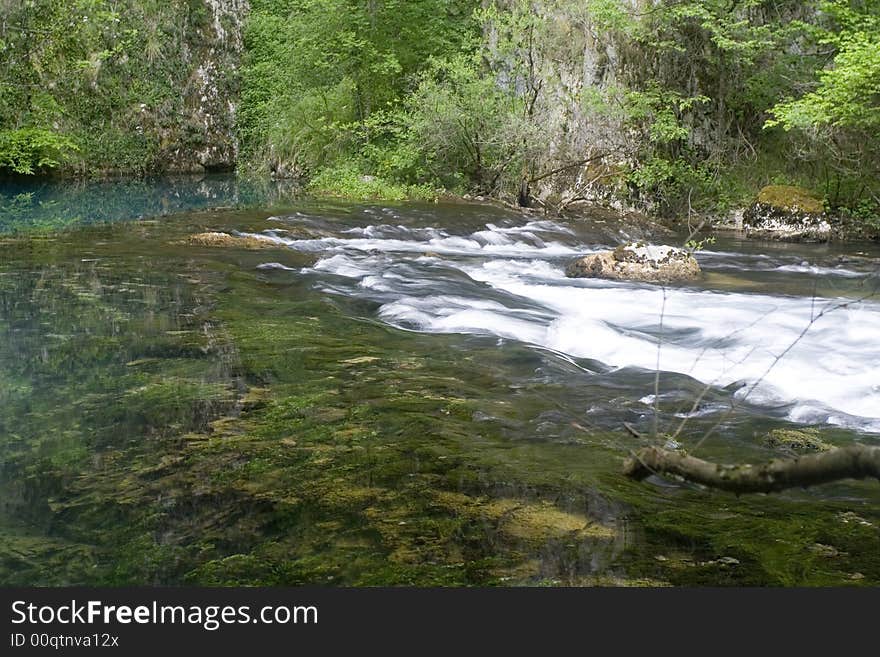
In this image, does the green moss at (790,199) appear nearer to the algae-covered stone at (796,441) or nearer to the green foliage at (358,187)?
the green foliage at (358,187)

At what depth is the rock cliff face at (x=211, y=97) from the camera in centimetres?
3006

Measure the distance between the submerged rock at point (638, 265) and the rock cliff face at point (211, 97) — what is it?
21.8m

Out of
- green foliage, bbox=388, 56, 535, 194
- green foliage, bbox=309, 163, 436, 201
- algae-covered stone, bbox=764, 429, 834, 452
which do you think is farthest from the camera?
green foliage, bbox=309, 163, 436, 201

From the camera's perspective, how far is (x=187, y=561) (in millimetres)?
3428

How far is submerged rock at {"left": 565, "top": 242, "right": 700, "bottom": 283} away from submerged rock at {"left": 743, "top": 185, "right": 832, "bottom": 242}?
6.94 meters

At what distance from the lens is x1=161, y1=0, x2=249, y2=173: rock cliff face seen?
30.1 metres

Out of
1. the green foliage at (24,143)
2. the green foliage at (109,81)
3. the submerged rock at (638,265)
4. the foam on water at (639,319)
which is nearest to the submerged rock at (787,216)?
the foam on water at (639,319)

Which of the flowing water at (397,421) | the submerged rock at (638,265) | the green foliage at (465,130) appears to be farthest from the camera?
the green foliage at (465,130)

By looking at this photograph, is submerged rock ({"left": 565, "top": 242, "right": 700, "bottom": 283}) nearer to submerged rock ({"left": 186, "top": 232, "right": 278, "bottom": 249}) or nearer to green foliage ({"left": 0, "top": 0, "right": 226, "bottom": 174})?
submerged rock ({"left": 186, "top": 232, "right": 278, "bottom": 249})

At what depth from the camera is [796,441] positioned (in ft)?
17.6

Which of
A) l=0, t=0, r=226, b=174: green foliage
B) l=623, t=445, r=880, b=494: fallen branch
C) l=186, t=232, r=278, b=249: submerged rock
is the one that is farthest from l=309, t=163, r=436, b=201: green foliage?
l=623, t=445, r=880, b=494: fallen branch

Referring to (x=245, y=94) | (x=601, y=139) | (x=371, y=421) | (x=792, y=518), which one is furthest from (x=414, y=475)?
(x=245, y=94)

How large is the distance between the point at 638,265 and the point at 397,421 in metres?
8.05

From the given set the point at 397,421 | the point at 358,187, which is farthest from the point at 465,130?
the point at 397,421
